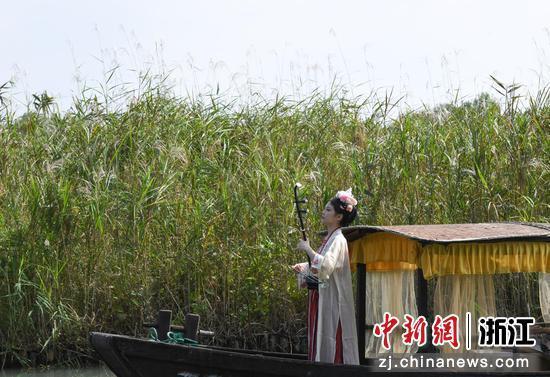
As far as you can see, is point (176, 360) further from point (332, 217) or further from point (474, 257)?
point (474, 257)

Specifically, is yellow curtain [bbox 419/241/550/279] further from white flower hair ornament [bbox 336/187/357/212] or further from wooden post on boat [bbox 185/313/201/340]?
wooden post on boat [bbox 185/313/201/340]

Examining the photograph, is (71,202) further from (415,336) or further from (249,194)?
(415,336)

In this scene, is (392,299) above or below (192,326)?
above

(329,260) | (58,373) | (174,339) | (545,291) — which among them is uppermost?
(329,260)

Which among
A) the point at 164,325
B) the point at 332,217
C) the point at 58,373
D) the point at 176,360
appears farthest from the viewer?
the point at 58,373

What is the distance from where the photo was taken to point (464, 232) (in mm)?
5641

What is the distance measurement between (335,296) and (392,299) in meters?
0.56

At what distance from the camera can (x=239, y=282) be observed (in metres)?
8.37

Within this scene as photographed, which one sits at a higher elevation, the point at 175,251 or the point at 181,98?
the point at 181,98

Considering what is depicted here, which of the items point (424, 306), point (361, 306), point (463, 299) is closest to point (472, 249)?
point (463, 299)

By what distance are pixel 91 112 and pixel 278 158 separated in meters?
1.82

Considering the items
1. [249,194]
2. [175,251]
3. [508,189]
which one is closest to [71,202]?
[175,251]

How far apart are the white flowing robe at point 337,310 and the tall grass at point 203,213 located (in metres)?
2.42

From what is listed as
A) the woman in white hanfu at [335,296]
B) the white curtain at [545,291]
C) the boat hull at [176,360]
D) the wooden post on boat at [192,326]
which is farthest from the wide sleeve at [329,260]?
the white curtain at [545,291]
